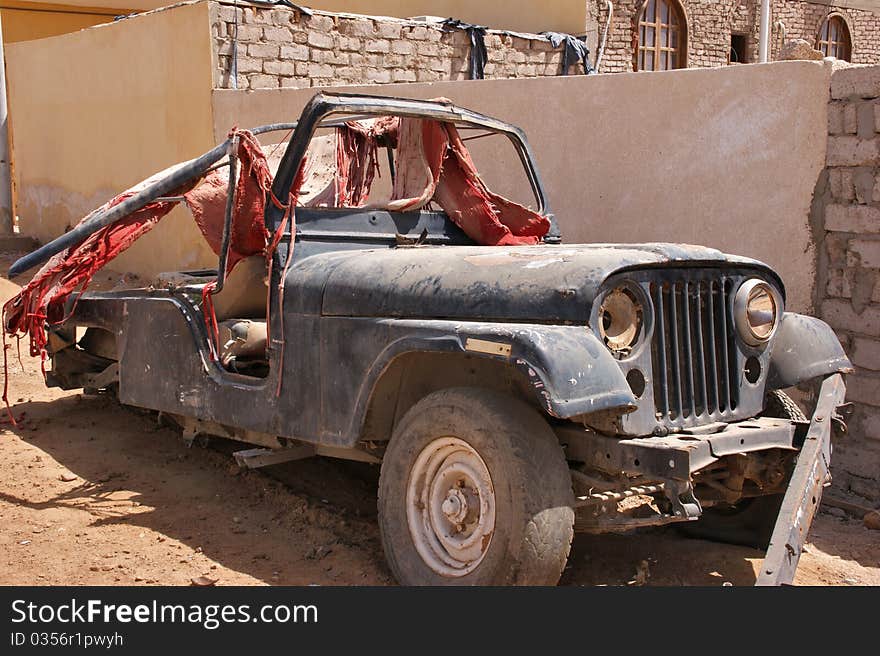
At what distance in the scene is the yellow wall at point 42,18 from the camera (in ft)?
51.4

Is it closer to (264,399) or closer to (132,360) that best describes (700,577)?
(264,399)

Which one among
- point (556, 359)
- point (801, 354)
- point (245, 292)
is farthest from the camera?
point (245, 292)

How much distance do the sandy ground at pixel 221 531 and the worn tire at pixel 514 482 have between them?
67 centimetres

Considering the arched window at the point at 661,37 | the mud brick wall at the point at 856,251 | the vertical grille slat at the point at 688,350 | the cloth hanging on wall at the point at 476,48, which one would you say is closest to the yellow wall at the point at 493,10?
the cloth hanging on wall at the point at 476,48

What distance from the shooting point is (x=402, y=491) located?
3.54 meters

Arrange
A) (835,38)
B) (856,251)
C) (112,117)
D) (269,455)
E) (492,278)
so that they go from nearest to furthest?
(492,278) < (269,455) < (856,251) < (112,117) < (835,38)

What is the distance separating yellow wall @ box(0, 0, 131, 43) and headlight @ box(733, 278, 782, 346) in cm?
1470

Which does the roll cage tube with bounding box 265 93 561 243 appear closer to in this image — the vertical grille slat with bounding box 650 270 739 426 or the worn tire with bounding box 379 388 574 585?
the worn tire with bounding box 379 388 574 585

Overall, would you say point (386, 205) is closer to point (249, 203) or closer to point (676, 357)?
point (249, 203)

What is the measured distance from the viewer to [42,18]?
627 inches

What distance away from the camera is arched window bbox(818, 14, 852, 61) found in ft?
64.3

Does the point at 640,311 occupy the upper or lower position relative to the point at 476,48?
lower

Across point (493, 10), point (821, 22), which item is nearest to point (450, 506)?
point (493, 10)

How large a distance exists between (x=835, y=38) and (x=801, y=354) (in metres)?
18.3
